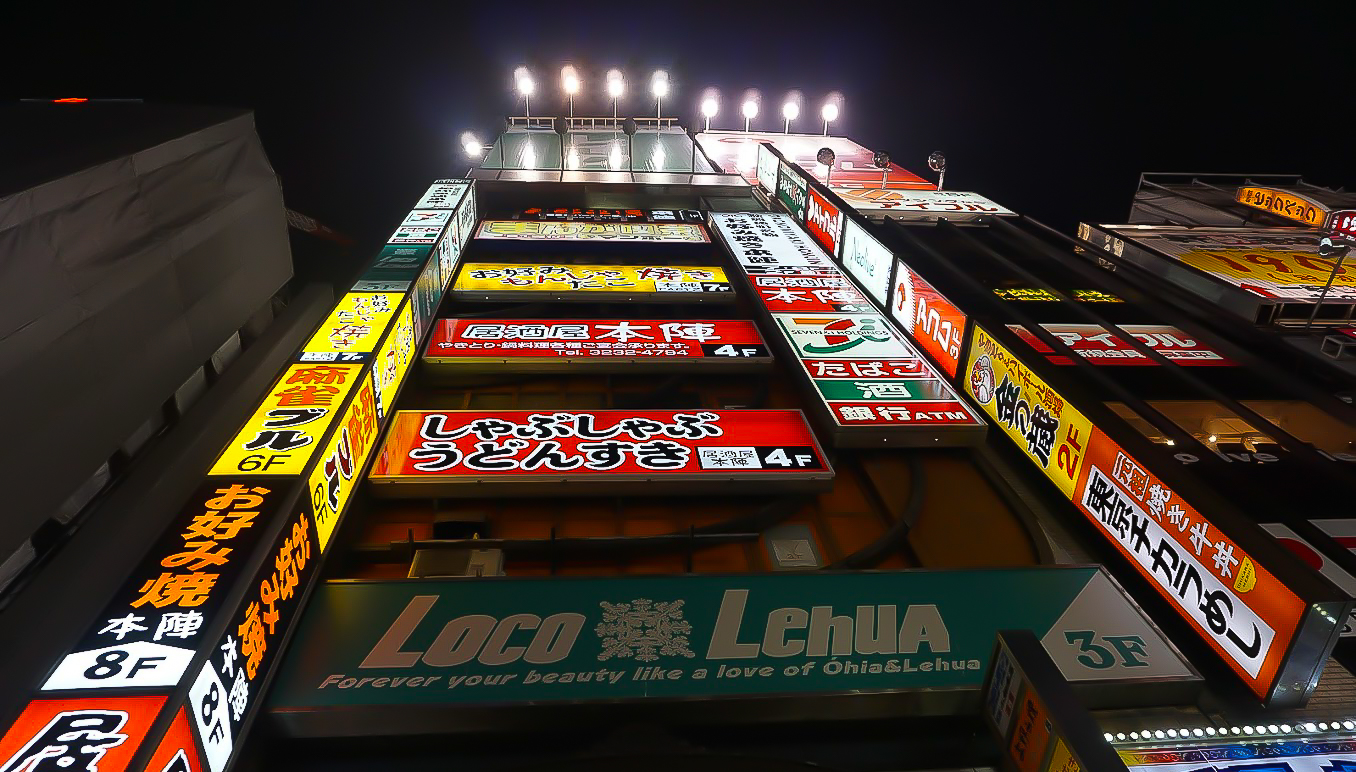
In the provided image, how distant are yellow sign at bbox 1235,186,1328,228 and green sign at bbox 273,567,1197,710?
11.7 metres

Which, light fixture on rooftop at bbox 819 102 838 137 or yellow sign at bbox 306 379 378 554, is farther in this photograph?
light fixture on rooftop at bbox 819 102 838 137

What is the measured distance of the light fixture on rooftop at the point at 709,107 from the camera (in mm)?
20062

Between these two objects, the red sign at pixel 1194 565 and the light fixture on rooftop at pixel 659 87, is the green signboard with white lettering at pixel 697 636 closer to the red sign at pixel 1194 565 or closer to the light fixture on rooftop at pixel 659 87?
the red sign at pixel 1194 565

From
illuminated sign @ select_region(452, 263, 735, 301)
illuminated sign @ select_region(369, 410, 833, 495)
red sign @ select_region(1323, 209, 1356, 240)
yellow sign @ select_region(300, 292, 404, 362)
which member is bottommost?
illuminated sign @ select_region(369, 410, 833, 495)

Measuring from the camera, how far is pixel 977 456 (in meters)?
6.60

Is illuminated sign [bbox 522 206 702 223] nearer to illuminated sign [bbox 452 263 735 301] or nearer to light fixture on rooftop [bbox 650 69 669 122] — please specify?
illuminated sign [bbox 452 263 735 301]

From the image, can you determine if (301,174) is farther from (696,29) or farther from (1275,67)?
(1275,67)

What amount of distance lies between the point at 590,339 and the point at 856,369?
289 centimetres

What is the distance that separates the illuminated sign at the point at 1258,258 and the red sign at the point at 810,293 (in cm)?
460

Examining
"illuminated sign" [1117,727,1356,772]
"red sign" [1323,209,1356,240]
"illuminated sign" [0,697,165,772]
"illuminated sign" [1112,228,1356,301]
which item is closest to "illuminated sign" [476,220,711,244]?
"illuminated sign" [1112,228,1356,301]

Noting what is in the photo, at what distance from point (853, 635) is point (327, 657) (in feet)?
9.62

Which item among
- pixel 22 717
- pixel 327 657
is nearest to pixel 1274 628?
pixel 327 657

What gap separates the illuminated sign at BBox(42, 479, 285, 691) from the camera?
9.52 feet

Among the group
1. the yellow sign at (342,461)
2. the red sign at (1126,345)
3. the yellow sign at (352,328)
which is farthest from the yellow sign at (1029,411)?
the yellow sign at (352,328)
